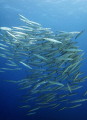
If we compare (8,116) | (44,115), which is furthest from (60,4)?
(8,116)

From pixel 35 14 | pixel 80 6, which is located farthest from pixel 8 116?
pixel 80 6

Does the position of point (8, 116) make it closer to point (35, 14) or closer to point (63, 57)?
point (35, 14)

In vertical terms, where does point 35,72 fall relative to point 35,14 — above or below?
below

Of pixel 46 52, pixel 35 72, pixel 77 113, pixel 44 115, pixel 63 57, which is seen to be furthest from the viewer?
pixel 77 113

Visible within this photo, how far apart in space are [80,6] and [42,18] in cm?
541

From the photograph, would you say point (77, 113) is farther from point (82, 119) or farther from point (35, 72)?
point (35, 72)

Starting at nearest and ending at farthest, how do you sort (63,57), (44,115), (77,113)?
(63,57), (44,115), (77,113)

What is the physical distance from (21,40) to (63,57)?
2.01 m

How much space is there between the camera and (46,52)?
566cm

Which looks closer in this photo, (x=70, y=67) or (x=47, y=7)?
(x=70, y=67)

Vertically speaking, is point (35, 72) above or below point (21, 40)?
below

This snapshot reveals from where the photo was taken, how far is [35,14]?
18328 millimetres

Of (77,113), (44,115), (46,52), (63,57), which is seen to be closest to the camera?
(63,57)

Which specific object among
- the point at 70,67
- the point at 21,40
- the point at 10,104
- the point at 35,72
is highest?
the point at 10,104
